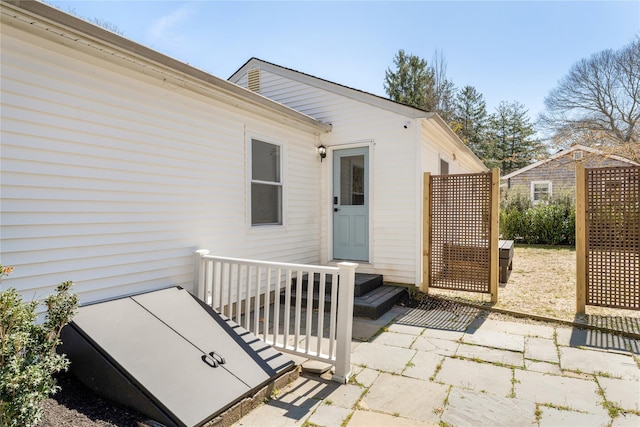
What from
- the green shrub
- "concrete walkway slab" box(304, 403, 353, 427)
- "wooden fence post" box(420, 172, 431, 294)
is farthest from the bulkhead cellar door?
"wooden fence post" box(420, 172, 431, 294)

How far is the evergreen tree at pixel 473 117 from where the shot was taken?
23391mm

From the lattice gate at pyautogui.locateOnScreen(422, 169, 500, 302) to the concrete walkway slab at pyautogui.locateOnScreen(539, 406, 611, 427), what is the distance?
279cm

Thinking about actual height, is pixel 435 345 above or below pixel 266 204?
below

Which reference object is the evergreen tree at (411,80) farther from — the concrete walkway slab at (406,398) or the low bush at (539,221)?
the concrete walkway slab at (406,398)

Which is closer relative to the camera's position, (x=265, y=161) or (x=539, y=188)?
(x=265, y=161)

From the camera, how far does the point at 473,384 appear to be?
2812 mm

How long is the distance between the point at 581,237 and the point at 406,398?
11.4ft

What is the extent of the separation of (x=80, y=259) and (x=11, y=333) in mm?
1273

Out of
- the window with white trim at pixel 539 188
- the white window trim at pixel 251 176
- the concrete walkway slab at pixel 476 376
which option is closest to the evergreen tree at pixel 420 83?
the window with white trim at pixel 539 188

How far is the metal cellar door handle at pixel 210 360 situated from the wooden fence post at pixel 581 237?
4.55 meters

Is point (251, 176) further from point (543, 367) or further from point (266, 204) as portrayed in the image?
point (543, 367)

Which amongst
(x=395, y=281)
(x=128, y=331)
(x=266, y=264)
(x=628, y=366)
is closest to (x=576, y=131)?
(x=395, y=281)

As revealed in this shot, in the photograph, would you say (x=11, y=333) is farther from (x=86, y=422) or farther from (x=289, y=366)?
(x=289, y=366)

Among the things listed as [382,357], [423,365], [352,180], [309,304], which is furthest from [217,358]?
[352,180]
